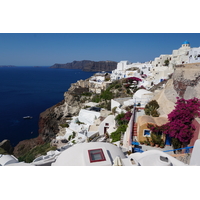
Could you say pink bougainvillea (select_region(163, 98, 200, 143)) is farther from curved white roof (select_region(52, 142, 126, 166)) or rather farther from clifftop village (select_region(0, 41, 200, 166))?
curved white roof (select_region(52, 142, 126, 166))

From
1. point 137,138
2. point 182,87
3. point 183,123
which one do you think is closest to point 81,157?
point 137,138

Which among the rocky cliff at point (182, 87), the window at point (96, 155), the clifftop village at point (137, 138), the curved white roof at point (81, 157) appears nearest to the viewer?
the curved white roof at point (81, 157)

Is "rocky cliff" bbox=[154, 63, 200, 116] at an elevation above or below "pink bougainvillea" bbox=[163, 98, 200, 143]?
above

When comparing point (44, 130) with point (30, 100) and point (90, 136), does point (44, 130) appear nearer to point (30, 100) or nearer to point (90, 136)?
point (90, 136)

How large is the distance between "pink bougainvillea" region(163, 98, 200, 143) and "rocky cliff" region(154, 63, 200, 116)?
183 centimetres

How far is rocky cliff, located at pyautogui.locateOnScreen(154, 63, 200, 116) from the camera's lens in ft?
33.7

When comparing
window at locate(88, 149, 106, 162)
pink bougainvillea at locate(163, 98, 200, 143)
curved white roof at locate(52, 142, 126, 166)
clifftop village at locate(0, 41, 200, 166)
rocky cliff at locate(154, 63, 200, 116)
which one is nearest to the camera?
curved white roof at locate(52, 142, 126, 166)

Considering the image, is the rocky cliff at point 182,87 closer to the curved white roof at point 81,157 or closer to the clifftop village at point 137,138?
the clifftop village at point 137,138

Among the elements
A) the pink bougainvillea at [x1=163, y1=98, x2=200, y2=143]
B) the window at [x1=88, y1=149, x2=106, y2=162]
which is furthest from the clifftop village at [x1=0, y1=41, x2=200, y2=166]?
the pink bougainvillea at [x1=163, y1=98, x2=200, y2=143]

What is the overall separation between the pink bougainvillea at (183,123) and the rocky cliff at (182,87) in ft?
5.99

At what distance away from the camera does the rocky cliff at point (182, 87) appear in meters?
10.3

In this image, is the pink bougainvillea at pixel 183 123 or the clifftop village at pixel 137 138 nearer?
the clifftop village at pixel 137 138

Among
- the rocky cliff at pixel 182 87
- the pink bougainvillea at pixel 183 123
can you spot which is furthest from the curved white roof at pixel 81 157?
the rocky cliff at pixel 182 87

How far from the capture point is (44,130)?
88.3 ft
